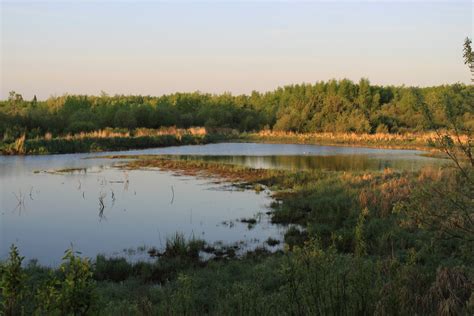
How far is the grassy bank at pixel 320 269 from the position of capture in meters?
4.46

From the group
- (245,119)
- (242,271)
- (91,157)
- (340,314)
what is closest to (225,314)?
(340,314)

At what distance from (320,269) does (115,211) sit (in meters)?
11.4

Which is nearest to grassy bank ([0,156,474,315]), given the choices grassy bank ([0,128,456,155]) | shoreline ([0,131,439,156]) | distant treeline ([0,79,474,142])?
shoreline ([0,131,439,156])

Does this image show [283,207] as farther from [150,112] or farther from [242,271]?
[150,112]

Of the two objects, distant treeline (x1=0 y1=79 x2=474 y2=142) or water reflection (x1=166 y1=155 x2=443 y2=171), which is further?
distant treeline (x1=0 y1=79 x2=474 y2=142)

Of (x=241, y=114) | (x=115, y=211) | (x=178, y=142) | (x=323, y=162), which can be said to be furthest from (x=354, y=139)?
(x=115, y=211)

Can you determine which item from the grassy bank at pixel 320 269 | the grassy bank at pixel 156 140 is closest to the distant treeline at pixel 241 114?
the grassy bank at pixel 156 140

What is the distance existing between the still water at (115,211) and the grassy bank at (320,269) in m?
1.04

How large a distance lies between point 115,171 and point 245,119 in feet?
163

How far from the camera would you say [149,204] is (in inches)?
653

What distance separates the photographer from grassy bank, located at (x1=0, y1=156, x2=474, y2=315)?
176 inches

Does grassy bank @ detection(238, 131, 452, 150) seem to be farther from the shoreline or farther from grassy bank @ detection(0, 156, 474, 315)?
grassy bank @ detection(0, 156, 474, 315)

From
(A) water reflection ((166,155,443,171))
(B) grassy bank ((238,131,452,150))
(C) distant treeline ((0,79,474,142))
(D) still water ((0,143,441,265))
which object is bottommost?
(D) still water ((0,143,441,265))

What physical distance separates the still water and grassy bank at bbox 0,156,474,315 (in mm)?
1041
